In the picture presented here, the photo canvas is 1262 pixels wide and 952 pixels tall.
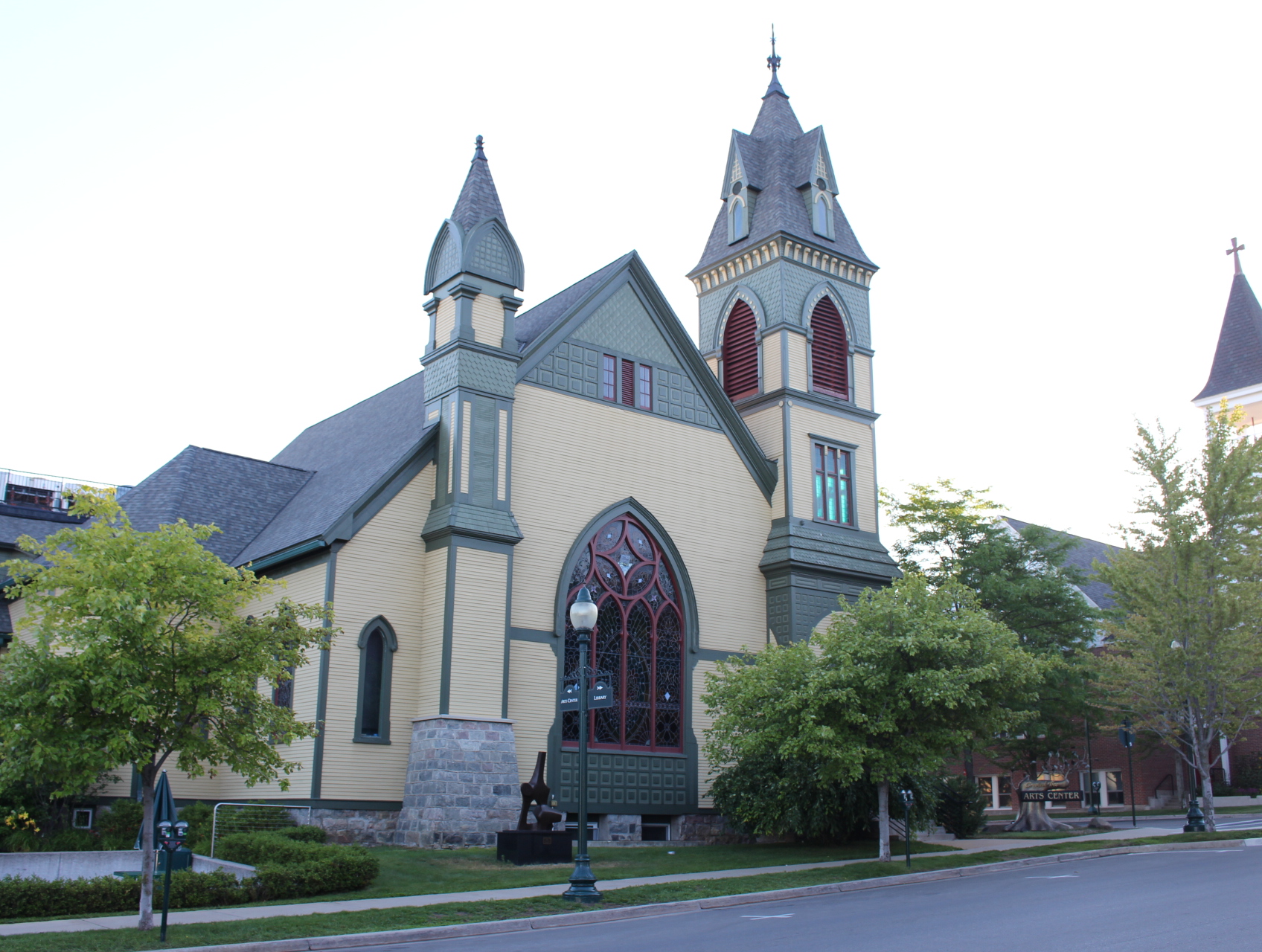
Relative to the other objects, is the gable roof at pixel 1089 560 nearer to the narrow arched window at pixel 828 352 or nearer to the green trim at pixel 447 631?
the narrow arched window at pixel 828 352

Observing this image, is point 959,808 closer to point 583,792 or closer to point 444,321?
point 583,792

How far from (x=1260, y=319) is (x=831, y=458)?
32.9 metres

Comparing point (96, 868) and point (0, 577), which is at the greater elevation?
point (0, 577)

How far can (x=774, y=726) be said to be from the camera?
73.3 ft

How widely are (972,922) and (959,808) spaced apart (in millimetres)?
17780

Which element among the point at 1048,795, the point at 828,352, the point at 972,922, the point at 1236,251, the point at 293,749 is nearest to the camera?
the point at 972,922

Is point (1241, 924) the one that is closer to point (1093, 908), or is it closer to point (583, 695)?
point (1093, 908)

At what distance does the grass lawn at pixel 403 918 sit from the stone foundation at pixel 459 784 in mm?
6241

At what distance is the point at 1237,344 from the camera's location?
55.4 meters

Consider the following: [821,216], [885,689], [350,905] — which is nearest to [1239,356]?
[821,216]

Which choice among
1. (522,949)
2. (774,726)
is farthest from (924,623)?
(522,949)

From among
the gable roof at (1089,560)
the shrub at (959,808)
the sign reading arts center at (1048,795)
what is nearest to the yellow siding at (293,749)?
the shrub at (959,808)

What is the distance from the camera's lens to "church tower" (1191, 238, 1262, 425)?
2119 inches

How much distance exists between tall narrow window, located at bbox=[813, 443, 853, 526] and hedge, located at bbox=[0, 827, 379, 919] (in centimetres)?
1833
